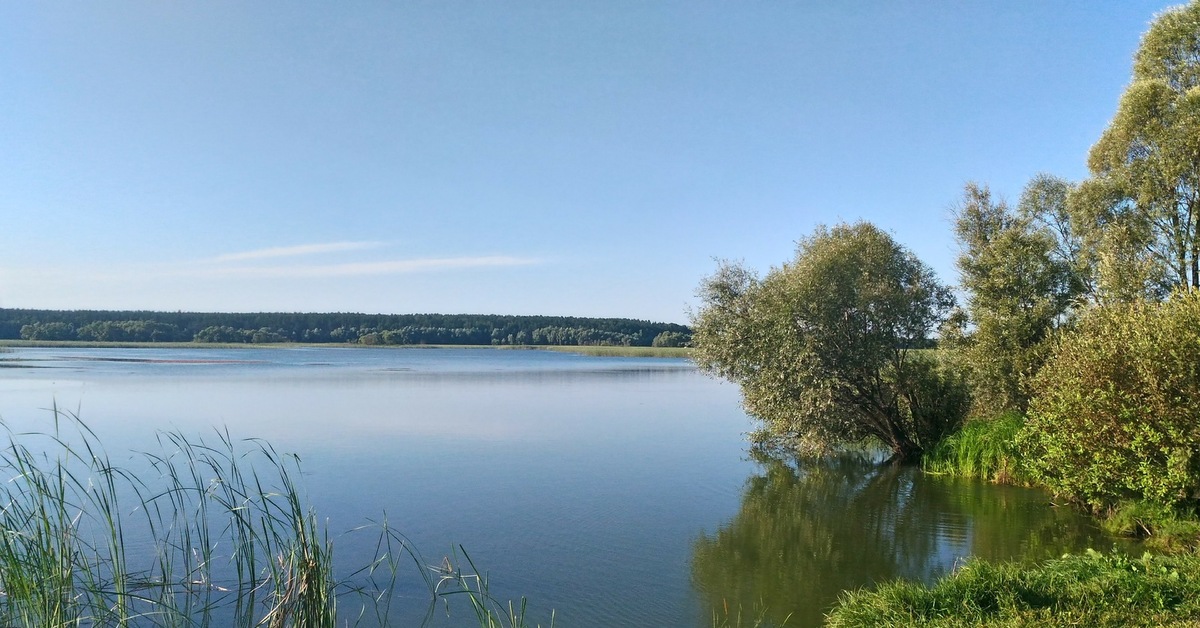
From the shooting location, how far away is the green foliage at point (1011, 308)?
17.7 meters

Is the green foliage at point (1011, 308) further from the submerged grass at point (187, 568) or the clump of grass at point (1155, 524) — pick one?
the submerged grass at point (187, 568)

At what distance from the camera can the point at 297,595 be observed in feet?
23.0

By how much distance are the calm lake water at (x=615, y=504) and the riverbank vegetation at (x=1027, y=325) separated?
3.38 feet

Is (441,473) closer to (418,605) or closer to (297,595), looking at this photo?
(418,605)

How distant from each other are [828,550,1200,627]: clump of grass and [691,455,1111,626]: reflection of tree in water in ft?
4.36

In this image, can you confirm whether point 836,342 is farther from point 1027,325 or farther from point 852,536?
point 852,536

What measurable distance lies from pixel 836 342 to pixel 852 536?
6.69 metres

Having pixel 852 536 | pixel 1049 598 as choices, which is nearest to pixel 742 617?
pixel 1049 598

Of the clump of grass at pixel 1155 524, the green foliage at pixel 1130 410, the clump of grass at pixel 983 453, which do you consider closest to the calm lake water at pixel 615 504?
the clump of grass at pixel 1155 524

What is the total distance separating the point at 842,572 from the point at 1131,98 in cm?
1360

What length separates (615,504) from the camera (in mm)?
14641

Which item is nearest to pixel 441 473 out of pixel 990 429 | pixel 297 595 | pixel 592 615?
pixel 592 615

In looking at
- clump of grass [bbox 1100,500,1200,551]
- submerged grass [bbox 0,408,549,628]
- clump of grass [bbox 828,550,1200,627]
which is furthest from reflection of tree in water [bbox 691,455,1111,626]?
submerged grass [bbox 0,408,549,628]

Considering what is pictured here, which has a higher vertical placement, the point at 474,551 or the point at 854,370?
the point at 854,370
